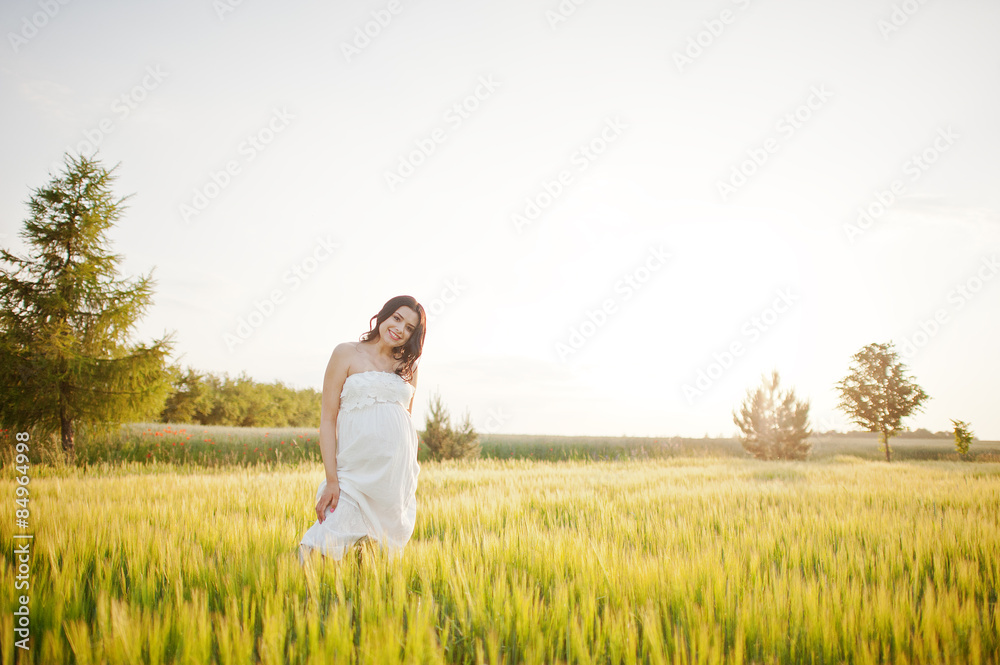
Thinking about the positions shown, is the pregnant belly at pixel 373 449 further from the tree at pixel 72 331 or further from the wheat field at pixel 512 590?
the tree at pixel 72 331

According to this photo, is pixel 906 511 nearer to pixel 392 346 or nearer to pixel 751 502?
pixel 751 502

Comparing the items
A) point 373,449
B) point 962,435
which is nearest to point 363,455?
point 373,449

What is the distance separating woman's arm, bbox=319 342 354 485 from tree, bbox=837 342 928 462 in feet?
102

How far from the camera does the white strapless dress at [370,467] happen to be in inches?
143

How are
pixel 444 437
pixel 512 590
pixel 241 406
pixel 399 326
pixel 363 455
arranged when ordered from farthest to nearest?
pixel 241 406, pixel 444 437, pixel 399 326, pixel 363 455, pixel 512 590

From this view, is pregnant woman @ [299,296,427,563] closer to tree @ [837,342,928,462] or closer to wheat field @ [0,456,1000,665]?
wheat field @ [0,456,1000,665]

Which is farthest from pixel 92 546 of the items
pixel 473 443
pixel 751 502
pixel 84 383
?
pixel 473 443

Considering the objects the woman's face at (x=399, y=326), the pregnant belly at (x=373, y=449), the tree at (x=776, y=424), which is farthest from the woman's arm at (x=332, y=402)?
the tree at (x=776, y=424)

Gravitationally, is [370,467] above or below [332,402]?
Result: below

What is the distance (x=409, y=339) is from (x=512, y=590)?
2189 millimetres

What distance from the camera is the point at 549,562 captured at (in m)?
3.41

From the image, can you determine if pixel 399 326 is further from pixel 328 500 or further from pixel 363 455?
pixel 328 500

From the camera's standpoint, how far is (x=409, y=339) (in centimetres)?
420

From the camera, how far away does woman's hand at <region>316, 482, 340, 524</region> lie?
11.8 feet
